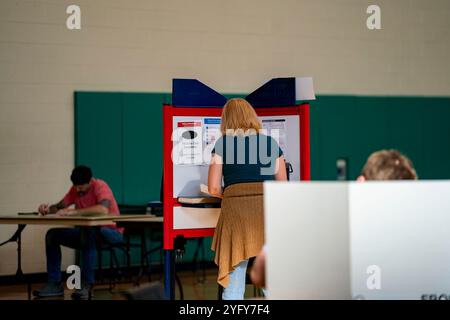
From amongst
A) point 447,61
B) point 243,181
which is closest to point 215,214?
point 243,181

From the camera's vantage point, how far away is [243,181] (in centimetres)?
383

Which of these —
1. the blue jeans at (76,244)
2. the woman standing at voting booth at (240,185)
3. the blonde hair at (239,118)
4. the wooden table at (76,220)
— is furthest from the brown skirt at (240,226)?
the blue jeans at (76,244)

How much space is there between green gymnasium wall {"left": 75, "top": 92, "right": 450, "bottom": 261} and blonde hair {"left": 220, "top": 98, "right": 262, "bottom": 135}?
389cm

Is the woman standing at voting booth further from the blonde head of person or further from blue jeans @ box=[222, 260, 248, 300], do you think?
the blonde head of person

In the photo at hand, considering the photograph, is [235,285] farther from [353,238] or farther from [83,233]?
[83,233]

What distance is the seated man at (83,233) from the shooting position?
610 cm

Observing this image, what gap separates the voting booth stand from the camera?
429 centimetres

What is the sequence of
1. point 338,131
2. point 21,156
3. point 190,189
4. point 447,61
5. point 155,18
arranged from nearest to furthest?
point 190,189
point 21,156
point 155,18
point 338,131
point 447,61

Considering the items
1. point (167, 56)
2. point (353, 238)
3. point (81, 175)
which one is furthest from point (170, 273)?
point (167, 56)

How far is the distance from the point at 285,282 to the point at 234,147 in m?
1.95

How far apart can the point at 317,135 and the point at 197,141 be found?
4307 mm

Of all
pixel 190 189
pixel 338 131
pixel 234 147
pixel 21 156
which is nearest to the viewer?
pixel 234 147

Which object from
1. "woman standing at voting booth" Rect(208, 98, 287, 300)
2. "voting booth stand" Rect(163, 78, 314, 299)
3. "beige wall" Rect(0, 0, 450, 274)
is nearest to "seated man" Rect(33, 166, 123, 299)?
"beige wall" Rect(0, 0, 450, 274)
